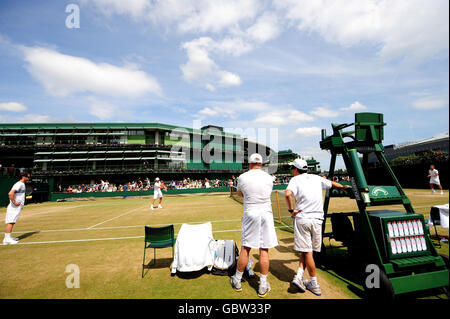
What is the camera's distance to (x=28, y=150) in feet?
145

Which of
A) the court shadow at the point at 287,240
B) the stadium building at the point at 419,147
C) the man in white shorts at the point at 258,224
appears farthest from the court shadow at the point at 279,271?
the stadium building at the point at 419,147

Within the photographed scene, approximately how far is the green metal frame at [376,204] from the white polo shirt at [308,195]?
0.61 metres

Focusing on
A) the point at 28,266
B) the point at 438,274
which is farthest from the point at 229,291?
the point at 28,266

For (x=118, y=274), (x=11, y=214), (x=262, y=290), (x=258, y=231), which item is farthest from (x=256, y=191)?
(x=11, y=214)

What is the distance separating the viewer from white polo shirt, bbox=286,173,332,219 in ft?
12.0

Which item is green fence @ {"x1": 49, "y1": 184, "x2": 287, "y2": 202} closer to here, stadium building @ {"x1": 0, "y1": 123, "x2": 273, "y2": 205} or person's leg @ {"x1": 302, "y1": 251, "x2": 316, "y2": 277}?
stadium building @ {"x1": 0, "y1": 123, "x2": 273, "y2": 205}

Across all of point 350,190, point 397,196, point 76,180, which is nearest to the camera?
point 397,196

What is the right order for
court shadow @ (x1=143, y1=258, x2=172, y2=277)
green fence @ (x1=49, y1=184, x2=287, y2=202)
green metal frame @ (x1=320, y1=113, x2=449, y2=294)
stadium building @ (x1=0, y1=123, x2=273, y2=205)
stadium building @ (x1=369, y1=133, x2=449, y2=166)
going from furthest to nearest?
stadium building @ (x1=369, y1=133, x2=449, y2=166) → stadium building @ (x1=0, y1=123, x2=273, y2=205) → green fence @ (x1=49, y1=184, x2=287, y2=202) → court shadow @ (x1=143, y1=258, x2=172, y2=277) → green metal frame @ (x1=320, y1=113, x2=449, y2=294)

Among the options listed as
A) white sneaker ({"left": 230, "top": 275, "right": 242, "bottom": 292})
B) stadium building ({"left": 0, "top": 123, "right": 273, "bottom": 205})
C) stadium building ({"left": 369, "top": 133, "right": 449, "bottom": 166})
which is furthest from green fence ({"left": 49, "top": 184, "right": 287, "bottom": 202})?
stadium building ({"left": 369, "top": 133, "right": 449, "bottom": 166})

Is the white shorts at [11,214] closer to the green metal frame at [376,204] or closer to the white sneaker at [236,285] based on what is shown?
the white sneaker at [236,285]

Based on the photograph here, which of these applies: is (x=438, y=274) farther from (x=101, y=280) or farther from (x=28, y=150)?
(x=28, y=150)

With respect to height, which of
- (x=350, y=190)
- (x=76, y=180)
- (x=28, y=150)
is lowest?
(x=76, y=180)
